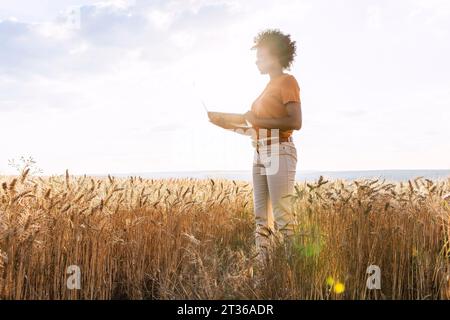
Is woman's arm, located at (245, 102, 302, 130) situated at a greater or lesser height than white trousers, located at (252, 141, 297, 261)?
greater

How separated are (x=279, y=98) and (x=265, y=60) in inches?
15.7

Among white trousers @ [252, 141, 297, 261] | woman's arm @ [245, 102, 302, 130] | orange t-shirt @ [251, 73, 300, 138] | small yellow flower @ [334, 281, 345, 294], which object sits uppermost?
orange t-shirt @ [251, 73, 300, 138]

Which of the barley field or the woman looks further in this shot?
the woman

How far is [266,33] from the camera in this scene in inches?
157

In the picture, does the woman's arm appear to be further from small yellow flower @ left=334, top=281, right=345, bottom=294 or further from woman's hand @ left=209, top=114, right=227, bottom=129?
small yellow flower @ left=334, top=281, right=345, bottom=294

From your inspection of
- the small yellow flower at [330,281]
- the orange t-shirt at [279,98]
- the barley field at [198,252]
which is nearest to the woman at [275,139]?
the orange t-shirt at [279,98]

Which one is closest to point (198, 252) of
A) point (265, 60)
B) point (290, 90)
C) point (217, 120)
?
point (217, 120)

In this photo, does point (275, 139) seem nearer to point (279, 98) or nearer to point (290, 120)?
point (290, 120)

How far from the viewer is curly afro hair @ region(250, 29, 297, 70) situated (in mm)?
3898

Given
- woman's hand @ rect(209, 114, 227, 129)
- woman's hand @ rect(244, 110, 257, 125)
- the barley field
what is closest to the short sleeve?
woman's hand @ rect(244, 110, 257, 125)

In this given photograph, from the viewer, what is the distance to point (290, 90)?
3.61 meters

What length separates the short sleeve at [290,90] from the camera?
359 centimetres
